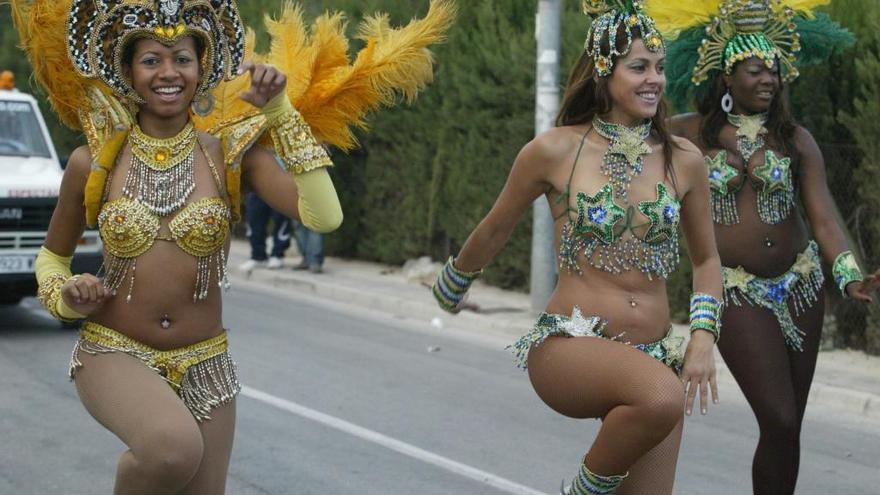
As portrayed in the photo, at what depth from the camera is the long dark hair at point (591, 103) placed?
4.51 m

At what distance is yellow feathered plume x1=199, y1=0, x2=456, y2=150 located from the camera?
463 centimetres

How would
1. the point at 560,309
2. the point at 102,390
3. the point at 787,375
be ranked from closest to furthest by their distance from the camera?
the point at 102,390
the point at 560,309
the point at 787,375

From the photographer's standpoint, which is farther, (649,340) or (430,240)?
(430,240)

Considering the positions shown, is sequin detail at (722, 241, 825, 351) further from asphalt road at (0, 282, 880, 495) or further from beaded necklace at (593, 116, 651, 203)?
asphalt road at (0, 282, 880, 495)

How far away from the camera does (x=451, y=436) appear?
793cm

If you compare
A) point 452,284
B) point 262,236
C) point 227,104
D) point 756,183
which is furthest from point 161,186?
point 262,236

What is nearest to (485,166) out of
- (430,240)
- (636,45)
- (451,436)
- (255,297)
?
Answer: (430,240)

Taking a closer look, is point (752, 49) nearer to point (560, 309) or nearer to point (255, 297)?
point (560, 309)

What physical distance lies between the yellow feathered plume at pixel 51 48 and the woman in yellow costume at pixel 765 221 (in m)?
2.55

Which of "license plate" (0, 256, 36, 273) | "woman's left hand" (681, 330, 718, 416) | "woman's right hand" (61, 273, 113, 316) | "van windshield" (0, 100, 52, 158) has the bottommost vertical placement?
"license plate" (0, 256, 36, 273)

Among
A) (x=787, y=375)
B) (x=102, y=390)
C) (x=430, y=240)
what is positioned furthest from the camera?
(x=430, y=240)

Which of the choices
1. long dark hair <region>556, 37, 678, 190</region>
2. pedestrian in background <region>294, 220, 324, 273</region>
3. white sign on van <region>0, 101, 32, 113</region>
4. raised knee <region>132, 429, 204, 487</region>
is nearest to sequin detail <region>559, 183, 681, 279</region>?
long dark hair <region>556, 37, 678, 190</region>

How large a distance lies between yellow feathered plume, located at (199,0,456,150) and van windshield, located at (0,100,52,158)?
7.86 meters

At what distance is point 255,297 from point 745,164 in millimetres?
9049
